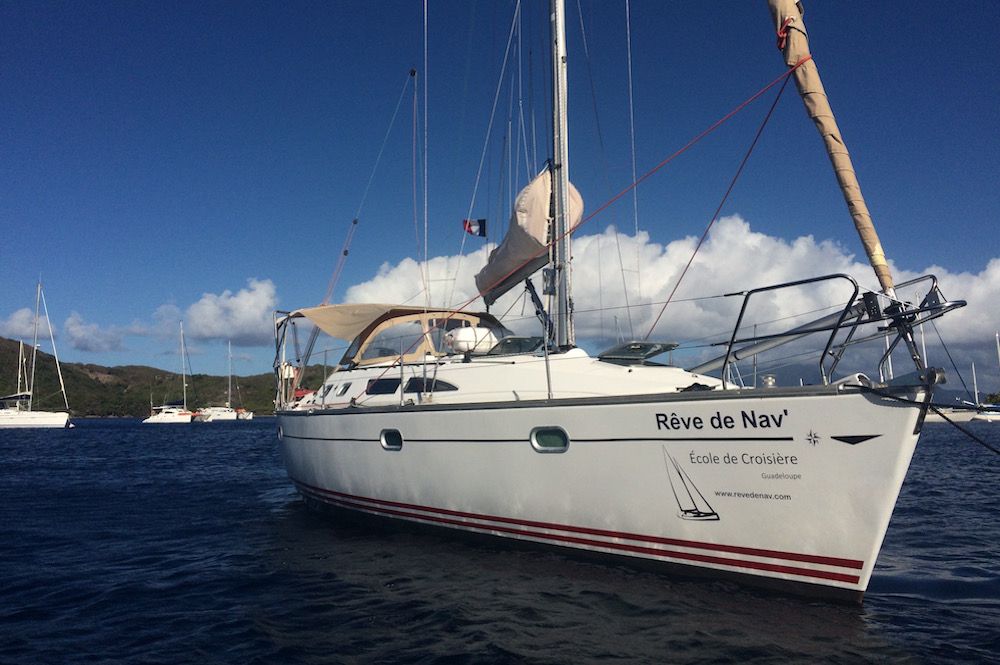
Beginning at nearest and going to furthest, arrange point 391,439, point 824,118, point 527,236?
point 824,118 < point 391,439 < point 527,236

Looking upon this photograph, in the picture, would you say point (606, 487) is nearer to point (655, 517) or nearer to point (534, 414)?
point (655, 517)

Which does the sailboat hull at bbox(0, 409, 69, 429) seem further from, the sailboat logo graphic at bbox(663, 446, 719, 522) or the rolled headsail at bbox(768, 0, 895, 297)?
the rolled headsail at bbox(768, 0, 895, 297)

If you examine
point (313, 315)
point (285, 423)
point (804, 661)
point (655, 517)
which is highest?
point (313, 315)

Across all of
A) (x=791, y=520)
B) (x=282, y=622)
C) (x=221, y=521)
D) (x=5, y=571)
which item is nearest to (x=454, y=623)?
(x=282, y=622)

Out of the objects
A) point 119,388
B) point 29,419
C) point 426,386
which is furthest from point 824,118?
point 119,388

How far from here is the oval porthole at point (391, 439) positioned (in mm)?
8992

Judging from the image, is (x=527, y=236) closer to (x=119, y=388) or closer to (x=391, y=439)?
(x=391, y=439)

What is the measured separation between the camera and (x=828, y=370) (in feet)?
21.1

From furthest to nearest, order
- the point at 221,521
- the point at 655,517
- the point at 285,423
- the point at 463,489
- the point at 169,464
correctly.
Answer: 1. the point at 169,464
2. the point at 285,423
3. the point at 221,521
4. the point at 463,489
5. the point at 655,517

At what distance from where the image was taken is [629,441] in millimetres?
6859

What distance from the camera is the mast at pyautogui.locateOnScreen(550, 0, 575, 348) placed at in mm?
10133

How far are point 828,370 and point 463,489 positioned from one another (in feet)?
15.0

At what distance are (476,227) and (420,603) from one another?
8095 mm

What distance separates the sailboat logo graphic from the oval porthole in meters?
3.93
